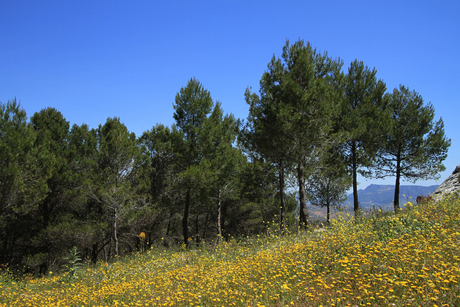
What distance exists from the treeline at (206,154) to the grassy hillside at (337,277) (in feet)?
19.8

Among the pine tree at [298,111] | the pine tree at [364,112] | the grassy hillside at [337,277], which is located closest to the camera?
the grassy hillside at [337,277]

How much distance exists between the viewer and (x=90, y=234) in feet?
53.3

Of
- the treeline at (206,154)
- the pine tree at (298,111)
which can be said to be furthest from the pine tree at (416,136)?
the pine tree at (298,111)

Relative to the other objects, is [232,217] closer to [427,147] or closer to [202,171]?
[202,171]

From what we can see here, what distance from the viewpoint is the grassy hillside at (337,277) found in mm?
3383

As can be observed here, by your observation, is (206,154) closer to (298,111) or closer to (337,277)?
(298,111)

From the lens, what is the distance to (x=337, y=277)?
159 inches

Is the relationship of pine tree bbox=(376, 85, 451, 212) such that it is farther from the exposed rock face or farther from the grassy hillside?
the grassy hillside

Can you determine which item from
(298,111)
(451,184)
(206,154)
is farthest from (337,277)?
(451,184)

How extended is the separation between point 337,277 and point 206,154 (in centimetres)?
1314

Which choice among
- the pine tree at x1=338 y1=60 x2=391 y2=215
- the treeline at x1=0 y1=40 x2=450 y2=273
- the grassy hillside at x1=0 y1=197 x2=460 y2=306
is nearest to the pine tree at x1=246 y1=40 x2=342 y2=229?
the treeline at x1=0 y1=40 x2=450 y2=273

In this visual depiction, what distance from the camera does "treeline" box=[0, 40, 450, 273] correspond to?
1229 cm

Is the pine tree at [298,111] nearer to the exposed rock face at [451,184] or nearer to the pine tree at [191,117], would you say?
the pine tree at [191,117]

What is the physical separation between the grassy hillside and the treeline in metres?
6.04
